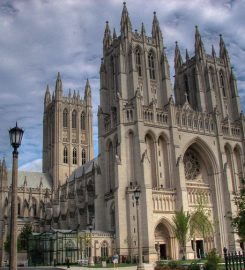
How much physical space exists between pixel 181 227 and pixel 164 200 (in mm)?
5668

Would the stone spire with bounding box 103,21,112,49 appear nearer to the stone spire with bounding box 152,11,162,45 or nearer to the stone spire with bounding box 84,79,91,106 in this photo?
the stone spire with bounding box 152,11,162,45

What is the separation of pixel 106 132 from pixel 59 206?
85.1 ft

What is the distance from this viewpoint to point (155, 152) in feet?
198

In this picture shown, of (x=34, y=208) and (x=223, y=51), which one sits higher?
(x=223, y=51)

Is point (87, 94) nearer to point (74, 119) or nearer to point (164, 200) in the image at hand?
point (74, 119)

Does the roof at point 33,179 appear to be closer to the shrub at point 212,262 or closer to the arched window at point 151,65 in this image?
the arched window at point 151,65

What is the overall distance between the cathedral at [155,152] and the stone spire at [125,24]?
0.66 feet

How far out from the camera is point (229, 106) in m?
75.7

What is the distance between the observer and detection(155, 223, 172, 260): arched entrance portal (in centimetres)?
5700

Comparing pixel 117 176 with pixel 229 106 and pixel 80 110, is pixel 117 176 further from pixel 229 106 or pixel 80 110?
pixel 80 110

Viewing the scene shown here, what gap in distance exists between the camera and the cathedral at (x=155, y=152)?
181ft

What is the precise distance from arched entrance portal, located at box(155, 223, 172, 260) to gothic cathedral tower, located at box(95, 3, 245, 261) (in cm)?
14

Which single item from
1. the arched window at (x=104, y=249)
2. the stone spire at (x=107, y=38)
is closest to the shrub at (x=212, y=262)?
the arched window at (x=104, y=249)

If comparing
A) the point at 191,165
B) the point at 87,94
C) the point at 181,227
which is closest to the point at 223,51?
the point at 191,165
